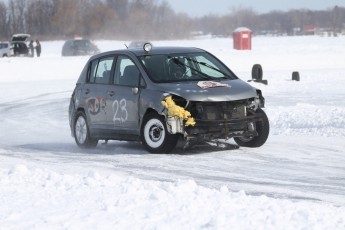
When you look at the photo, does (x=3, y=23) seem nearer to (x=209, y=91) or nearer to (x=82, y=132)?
(x=82, y=132)

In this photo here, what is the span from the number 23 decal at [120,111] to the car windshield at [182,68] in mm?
628

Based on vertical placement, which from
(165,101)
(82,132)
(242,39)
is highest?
(242,39)

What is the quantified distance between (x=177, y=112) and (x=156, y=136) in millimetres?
658

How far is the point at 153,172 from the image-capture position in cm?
878

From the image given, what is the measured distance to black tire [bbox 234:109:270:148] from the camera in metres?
10.6

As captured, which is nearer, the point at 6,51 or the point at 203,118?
the point at 203,118

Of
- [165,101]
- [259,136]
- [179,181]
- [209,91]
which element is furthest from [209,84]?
[179,181]

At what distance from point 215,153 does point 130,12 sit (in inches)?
4088

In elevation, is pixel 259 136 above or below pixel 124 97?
below

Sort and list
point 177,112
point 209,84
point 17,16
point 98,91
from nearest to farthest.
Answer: point 177,112 < point 209,84 < point 98,91 < point 17,16

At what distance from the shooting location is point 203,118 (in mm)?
9898

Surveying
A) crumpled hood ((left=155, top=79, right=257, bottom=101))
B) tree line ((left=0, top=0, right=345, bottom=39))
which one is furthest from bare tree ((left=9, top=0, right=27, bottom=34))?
crumpled hood ((left=155, top=79, right=257, bottom=101))

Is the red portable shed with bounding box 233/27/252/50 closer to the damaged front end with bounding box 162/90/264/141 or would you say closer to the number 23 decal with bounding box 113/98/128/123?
the number 23 decal with bounding box 113/98/128/123

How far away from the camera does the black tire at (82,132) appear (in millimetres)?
11750
